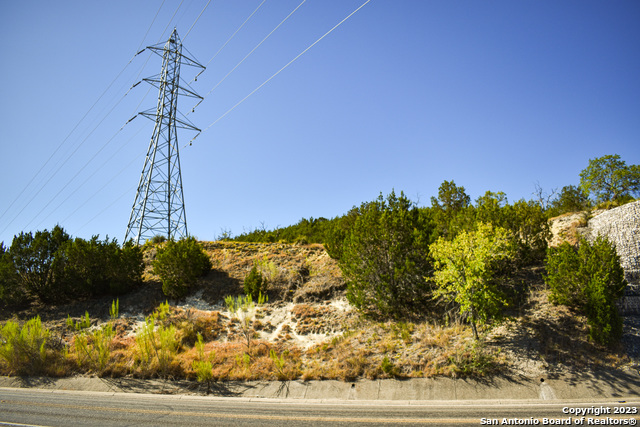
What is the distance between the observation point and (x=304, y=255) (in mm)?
24109

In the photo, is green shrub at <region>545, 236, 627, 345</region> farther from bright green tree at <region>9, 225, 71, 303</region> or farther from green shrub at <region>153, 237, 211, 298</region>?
bright green tree at <region>9, 225, 71, 303</region>

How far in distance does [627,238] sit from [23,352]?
1064 inches

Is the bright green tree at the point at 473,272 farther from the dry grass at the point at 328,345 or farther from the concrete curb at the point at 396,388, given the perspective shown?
the concrete curb at the point at 396,388

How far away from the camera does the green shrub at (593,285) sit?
34.1 ft

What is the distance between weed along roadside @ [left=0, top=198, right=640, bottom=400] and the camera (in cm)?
1003

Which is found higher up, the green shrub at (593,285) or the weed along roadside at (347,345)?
the green shrub at (593,285)

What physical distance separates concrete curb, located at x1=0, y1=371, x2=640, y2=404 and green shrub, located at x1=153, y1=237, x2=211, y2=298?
7.18 meters

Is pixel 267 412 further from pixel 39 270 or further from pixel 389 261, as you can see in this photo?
pixel 39 270

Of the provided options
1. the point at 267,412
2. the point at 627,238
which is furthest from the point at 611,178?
the point at 267,412

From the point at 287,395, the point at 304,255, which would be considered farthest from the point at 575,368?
the point at 304,255

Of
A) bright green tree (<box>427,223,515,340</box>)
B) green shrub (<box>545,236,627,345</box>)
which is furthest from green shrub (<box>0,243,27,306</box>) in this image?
green shrub (<box>545,236,627,345</box>)

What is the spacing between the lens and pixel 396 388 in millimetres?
10305

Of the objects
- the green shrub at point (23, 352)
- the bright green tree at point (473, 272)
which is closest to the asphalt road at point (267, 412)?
the green shrub at point (23, 352)

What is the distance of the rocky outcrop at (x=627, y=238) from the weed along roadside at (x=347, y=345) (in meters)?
2.34
